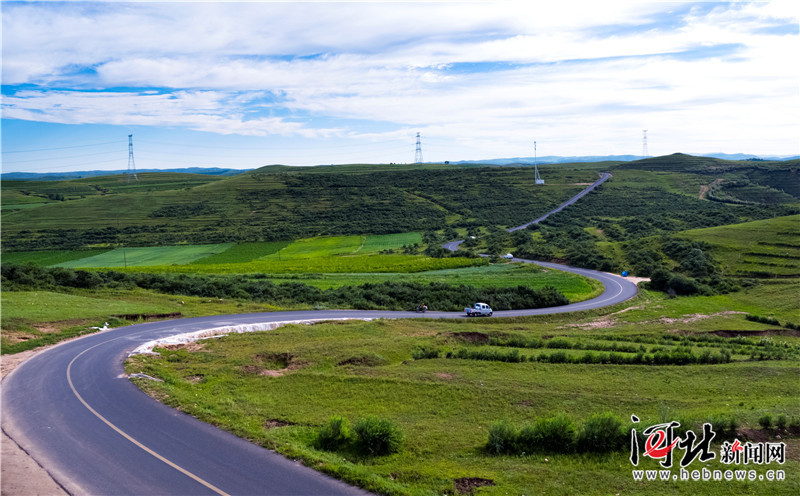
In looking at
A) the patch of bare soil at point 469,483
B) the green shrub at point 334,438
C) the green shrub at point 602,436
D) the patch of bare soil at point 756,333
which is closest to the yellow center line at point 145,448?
the green shrub at point 334,438

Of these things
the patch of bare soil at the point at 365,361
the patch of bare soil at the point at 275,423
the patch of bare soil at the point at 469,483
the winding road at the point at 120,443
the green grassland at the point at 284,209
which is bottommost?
the patch of bare soil at the point at 365,361

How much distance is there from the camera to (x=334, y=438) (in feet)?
54.5

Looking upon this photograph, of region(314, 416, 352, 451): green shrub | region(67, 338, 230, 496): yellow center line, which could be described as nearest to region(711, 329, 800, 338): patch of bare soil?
region(314, 416, 352, 451): green shrub

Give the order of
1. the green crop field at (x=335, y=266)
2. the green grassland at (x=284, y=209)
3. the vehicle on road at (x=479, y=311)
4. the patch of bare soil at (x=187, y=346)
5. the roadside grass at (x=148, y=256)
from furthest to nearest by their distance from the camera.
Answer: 1. the green grassland at (x=284, y=209)
2. the roadside grass at (x=148, y=256)
3. the green crop field at (x=335, y=266)
4. the vehicle on road at (x=479, y=311)
5. the patch of bare soil at (x=187, y=346)

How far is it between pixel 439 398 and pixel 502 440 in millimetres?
5671

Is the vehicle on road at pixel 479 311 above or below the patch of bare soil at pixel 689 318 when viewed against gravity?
above

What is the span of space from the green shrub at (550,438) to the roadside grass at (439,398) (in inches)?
19.0

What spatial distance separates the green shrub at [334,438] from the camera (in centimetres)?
1650

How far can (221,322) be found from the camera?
128 feet

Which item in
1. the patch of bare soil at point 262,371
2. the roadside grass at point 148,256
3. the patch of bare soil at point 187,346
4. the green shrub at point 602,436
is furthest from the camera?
the roadside grass at point 148,256

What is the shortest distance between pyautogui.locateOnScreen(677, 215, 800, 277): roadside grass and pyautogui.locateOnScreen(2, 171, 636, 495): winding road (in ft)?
247

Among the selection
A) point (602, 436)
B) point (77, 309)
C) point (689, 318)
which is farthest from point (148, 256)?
point (602, 436)

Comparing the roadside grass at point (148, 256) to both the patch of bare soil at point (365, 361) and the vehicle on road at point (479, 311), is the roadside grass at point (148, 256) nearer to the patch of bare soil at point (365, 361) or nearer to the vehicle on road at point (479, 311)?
the vehicle on road at point (479, 311)

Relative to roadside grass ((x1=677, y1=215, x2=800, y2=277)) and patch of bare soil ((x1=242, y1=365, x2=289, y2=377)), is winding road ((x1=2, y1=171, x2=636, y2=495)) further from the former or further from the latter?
roadside grass ((x1=677, y1=215, x2=800, y2=277))
